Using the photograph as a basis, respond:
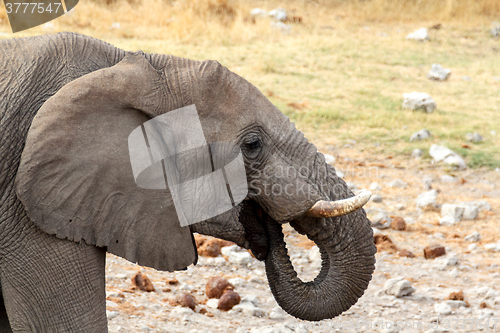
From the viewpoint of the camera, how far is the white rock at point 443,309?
3947 mm

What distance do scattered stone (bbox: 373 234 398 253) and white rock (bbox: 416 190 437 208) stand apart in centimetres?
99

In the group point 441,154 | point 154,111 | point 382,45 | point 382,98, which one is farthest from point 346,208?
point 382,45

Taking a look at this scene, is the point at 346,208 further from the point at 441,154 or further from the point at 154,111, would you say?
the point at 441,154

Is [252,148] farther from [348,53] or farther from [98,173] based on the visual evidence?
[348,53]

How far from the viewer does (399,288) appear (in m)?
4.19

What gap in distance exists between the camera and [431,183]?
659 centimetres

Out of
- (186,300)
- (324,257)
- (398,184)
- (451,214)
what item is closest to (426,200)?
(451,214)

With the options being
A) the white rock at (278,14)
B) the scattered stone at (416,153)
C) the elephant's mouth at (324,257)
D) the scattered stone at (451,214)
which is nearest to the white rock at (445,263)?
the scattered stone at (451,214)

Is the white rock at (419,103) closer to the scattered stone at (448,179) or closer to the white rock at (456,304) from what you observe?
the scattered stone at (448,179)

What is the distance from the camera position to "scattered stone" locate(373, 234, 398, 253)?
5027 millimetres

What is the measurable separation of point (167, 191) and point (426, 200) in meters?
4.00

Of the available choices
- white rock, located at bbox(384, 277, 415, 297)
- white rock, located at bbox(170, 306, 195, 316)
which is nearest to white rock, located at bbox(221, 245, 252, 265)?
white rock, located at bbox(170, 306, 195, 316)

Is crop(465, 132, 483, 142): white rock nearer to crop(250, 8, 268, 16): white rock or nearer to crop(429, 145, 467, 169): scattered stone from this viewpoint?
crop(429, 145, 467, 169): scattered stone

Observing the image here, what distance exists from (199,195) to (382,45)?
10355mm
